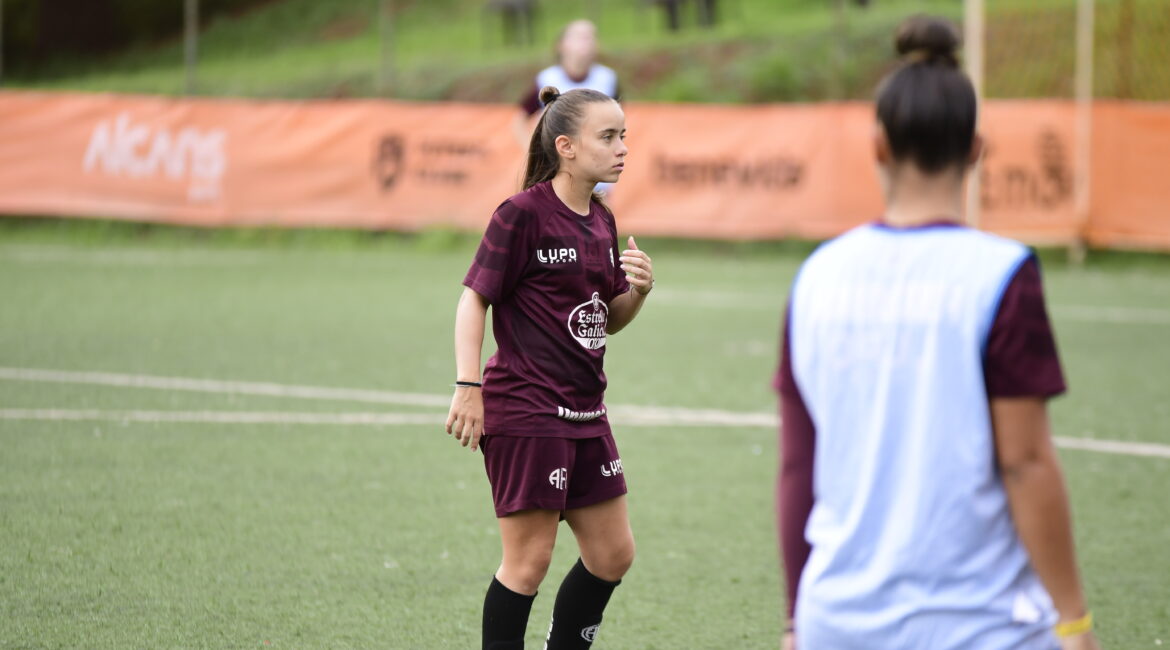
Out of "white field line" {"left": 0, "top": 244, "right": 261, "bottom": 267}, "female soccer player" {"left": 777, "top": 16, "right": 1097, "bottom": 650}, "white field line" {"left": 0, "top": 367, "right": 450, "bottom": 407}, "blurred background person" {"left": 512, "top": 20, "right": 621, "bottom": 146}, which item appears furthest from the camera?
"white field line" {"left": 0, "top": 244, "right": 261, "bottom": 267}

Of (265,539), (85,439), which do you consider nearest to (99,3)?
(85,439)

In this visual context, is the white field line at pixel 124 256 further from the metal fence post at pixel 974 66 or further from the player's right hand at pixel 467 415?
the player's right hand at pixel 467 415

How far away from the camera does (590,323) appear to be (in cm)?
389

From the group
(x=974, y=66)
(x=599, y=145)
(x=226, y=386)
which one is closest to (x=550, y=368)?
(x=599, y=145)

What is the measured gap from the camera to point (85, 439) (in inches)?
295

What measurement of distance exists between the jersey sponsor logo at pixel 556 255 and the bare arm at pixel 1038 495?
186cm

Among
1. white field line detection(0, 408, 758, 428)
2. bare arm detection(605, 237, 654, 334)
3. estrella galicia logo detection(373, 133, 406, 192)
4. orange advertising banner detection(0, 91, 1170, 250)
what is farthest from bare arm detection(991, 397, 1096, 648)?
estrella galicia logo detection(373, 133, 406, 192)

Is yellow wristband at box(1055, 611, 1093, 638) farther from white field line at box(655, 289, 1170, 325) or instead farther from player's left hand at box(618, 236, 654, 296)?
white field line at box(655, 289, 1170, 325)

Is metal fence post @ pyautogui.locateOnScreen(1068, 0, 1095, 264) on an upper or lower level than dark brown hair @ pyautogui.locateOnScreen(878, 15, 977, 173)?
lower

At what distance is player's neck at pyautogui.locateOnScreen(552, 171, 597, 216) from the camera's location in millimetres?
3910

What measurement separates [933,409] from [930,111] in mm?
414

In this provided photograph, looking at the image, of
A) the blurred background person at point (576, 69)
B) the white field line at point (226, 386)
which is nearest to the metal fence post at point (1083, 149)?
the blurred background person at point (576, 69)

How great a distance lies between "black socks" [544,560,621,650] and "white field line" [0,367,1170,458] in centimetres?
406

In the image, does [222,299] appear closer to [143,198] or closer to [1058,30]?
[143,198]
